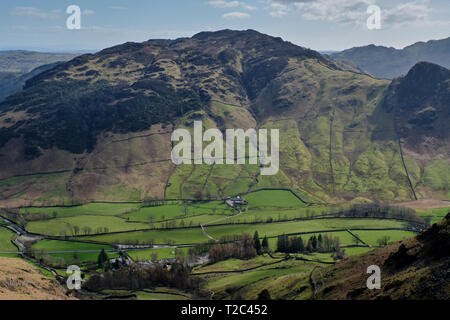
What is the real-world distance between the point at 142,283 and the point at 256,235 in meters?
63.5

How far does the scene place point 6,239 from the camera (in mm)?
177500

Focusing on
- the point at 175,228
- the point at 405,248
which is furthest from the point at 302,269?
the point at 175,228

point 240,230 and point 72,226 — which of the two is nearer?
point 240,230

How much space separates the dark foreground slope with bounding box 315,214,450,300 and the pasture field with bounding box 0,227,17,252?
5520 inches

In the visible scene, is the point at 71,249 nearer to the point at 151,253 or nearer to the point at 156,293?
the point at 151,253

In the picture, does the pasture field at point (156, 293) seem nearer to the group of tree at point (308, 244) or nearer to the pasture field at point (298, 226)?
the group of tree at point (308, 244)

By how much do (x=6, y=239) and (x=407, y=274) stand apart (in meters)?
176

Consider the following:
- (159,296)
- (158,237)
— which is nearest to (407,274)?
(159,296)

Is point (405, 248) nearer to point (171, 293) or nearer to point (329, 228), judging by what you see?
point (171, 293)

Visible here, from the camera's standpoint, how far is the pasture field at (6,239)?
165750 mm

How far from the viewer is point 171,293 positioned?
11262cm

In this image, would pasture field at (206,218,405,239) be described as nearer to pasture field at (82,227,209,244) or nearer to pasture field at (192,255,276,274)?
pasture field at (82,227,209,244)

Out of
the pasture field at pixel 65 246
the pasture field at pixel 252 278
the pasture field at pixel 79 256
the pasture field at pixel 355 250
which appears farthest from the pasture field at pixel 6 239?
the pasture field at pixel 355 250

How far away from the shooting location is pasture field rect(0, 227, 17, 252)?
544 ft
